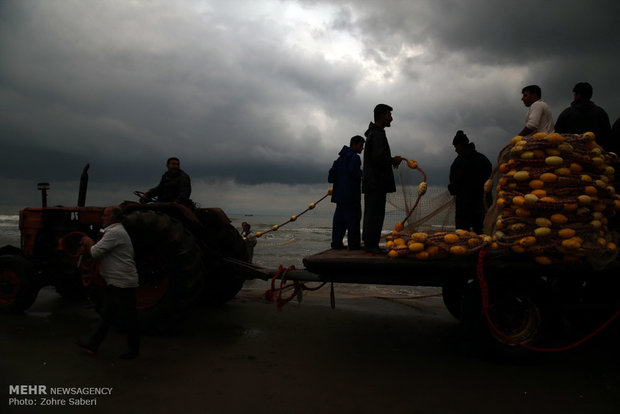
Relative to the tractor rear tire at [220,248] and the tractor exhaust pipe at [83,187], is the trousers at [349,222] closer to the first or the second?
the tractor rear tire at [220,248]

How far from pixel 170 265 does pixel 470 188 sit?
3852 millimetres

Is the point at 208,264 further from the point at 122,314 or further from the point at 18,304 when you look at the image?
the point at 18,304

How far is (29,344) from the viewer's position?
398 centimetres

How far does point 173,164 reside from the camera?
5980 mm

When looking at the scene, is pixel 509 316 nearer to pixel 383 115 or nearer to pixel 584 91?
pixel 383 115

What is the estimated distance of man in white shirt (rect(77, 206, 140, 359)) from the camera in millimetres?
3607

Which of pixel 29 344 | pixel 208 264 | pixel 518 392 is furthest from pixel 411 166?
pixel 29 344

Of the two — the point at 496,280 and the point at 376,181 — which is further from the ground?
the point at 376,181

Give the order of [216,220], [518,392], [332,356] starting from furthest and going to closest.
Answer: [216,220]
[332,356]
[518,392]

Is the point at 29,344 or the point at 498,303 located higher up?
the point at 498,303

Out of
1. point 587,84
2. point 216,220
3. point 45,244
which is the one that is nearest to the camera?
point 587,84

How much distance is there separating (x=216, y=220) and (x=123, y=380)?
2562 mm

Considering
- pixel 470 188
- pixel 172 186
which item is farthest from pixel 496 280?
pixel 172 186

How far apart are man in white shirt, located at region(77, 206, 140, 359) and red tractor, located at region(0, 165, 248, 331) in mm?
393
